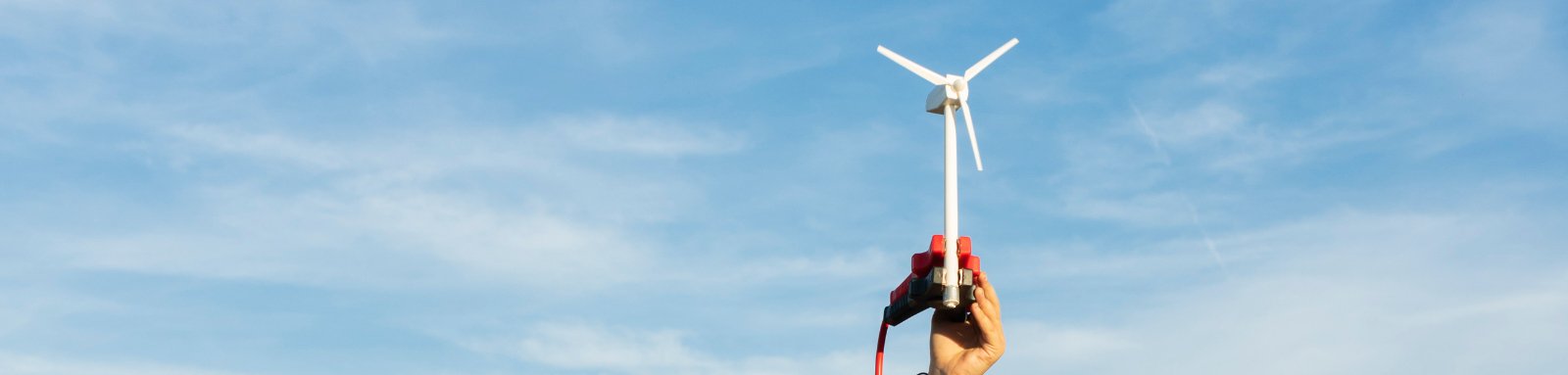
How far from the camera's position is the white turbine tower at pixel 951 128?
19547mm

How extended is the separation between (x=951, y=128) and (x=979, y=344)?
3899 millimetres

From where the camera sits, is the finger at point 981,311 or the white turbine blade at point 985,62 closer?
the finger at point 981,311

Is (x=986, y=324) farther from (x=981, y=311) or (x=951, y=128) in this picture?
(x=951, y=128)

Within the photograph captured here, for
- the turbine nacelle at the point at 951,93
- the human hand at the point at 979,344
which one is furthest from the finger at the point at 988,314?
the turbine nacelle at the point at 951,93

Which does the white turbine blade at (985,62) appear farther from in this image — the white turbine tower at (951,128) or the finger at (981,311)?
the finger at (981,311)

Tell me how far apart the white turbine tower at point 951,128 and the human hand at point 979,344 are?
0.51 m

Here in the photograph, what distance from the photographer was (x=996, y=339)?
66.5 ft

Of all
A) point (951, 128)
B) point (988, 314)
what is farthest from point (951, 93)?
point (988, 314)

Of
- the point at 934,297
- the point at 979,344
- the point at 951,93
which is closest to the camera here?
the point at 934,297

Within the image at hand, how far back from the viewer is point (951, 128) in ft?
75.4

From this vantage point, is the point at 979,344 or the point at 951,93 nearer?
the point at 979,344

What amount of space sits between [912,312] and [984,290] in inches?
47.2

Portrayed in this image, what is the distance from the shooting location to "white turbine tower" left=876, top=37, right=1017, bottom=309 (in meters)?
19.5

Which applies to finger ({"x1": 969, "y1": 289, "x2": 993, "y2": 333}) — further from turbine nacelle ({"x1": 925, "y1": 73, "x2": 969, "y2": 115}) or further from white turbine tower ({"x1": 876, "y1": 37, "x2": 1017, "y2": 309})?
turbine nacelle ({"x1": 925, "y1": 73, "x2": 969, "y2": 115})
